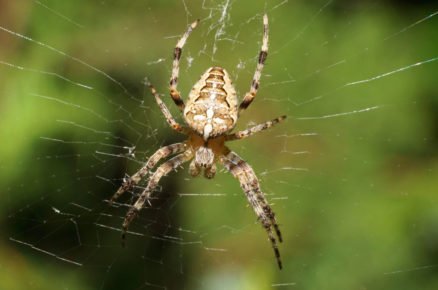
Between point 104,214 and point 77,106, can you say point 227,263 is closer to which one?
point 104,214

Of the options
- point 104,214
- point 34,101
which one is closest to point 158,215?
point 104,214

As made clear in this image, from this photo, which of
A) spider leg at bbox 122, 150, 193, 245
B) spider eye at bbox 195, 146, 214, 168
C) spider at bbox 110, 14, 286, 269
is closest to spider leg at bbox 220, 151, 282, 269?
spider at bbox 110, 14, 286, 269

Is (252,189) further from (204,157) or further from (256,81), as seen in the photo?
(256,81)

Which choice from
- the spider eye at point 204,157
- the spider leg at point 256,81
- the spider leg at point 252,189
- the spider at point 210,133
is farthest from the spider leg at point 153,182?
the spider leg at point 256,81

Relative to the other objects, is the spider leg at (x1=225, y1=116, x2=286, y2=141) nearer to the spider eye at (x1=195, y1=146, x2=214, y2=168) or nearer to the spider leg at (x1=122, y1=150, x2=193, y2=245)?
the spider eye at (x1=195, y1=146, x2=214, y2=168)

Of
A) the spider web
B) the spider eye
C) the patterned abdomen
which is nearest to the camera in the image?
the patterned abdomen

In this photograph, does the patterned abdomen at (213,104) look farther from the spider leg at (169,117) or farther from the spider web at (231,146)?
the spider web at (231,146)

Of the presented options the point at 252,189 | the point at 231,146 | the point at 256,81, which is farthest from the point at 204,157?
the point at 231,146
